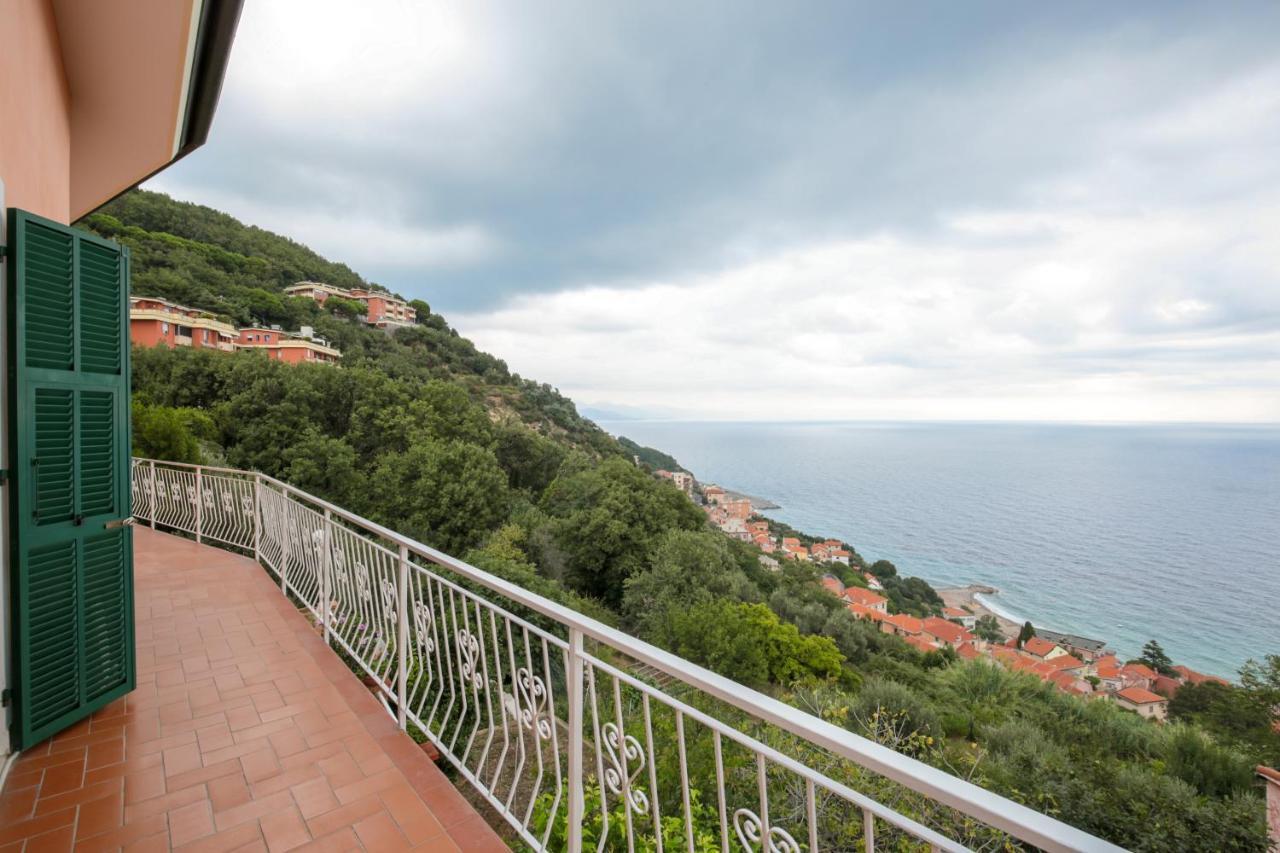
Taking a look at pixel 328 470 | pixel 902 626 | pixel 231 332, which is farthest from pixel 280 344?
pixel 902 626

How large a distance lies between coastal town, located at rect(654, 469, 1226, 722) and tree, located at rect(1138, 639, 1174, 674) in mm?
326

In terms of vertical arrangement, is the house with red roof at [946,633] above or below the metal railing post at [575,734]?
below

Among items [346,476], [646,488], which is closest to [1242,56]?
[646,488]

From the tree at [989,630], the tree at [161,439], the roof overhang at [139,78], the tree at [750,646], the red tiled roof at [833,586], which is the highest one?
the roof overhang at [139,78]

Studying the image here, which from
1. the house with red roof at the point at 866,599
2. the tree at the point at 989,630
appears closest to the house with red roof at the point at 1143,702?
the tree at the point at 989,630

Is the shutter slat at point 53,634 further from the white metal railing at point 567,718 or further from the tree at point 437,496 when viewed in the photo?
the tree at point 437,496

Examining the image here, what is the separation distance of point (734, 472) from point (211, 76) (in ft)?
309

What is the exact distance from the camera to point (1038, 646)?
86.7 feet

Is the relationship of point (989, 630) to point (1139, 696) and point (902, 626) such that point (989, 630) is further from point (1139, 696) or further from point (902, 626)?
point (1139, 696)

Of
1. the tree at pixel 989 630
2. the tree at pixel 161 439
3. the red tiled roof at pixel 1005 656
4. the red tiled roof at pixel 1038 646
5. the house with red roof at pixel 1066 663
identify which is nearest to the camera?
the tree at pixel 161 439

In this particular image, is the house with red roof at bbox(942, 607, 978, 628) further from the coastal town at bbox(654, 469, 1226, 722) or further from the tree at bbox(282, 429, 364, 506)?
the tree at bbox(282, 429, 364, 506)

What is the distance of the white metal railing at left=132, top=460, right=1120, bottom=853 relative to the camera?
33.9 inches

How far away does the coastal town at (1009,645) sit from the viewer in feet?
63.2

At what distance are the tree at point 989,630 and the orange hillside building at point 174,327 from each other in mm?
45361
